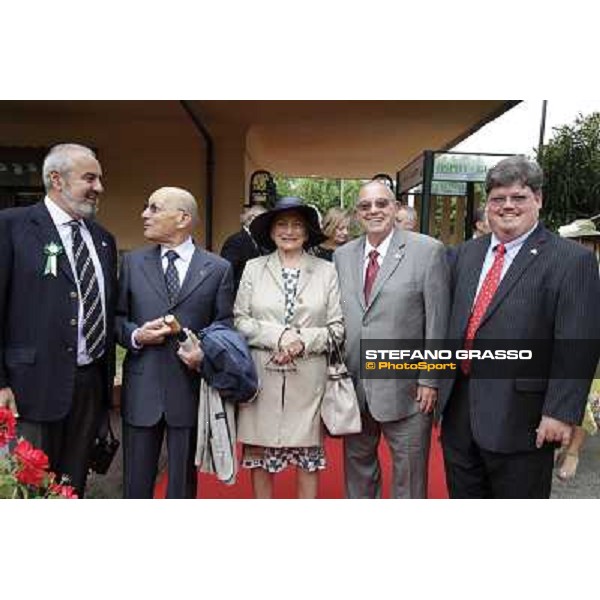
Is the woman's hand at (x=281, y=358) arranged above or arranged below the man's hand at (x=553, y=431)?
above

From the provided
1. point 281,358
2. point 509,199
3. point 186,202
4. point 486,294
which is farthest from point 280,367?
point 509,199

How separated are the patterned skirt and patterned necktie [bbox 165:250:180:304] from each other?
719mm

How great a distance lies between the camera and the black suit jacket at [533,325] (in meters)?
2.36

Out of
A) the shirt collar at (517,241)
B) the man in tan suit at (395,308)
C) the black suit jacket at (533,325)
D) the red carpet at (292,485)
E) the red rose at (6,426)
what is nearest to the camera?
the red rose at (6,426)

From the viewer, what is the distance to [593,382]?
2508mm

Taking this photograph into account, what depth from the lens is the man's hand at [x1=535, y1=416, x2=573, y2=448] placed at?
240 cm

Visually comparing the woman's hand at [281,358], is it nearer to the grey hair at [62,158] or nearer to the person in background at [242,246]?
the person in background at [242,246]

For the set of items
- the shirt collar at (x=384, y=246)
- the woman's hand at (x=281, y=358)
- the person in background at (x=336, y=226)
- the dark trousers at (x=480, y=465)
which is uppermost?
the person in background at (x=336, y=226)

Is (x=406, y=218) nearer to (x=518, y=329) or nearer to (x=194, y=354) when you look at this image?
(x=518, y=329)

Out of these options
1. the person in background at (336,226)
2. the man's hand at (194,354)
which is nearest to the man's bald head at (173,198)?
the man's hand at (194,354)

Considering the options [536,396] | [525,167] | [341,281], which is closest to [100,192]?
[341,281]

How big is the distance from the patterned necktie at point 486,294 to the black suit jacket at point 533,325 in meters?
0.02

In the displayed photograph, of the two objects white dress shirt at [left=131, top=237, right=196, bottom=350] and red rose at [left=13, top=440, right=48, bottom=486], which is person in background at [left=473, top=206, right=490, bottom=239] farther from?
red rose at [left=13, top=440, right=48, bottom=486]

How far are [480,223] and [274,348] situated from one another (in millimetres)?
932
